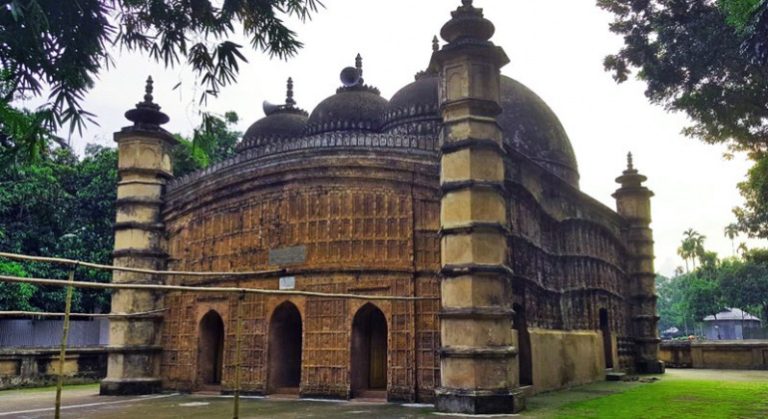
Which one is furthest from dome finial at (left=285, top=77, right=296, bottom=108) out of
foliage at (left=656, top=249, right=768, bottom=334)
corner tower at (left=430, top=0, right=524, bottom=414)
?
foliage at (left=656, top=249, right=768, bottom=334)

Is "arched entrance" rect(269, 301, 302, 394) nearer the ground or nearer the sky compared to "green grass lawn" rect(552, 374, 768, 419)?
nearer the sky

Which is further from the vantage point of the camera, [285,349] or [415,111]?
[415,111]

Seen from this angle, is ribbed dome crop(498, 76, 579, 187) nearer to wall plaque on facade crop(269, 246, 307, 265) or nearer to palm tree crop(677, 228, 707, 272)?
wall plaque on facade crop(269, 246, 307, 265)

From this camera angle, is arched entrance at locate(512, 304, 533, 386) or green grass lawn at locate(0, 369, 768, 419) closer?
green grass lawn at locate(0, 369, 768, 419)

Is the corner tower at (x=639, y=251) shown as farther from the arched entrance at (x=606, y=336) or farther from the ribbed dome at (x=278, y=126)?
the ribbed dome at (x=278, y=126)

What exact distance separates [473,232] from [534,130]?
31.1 feet

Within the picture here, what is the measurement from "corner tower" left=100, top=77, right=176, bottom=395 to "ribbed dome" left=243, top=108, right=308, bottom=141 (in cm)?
380

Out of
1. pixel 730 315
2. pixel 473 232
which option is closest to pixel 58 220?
pixel 473 232

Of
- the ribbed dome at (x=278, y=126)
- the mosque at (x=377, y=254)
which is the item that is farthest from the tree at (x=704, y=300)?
the ribbed dome at (x=278, y=126)

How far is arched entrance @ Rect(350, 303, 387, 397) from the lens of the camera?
13266 millimetres

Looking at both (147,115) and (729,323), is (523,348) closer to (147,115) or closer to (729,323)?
(147,115)

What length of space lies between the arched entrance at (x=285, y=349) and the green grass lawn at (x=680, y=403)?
5935 mm

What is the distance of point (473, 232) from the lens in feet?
37.9

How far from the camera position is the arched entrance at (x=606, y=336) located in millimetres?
20281
